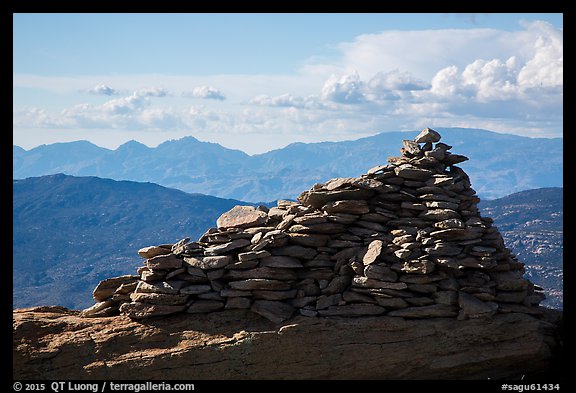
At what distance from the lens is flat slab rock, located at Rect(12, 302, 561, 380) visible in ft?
81.4

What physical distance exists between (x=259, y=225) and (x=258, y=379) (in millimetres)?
6847

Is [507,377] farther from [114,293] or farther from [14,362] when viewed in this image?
[14,362]

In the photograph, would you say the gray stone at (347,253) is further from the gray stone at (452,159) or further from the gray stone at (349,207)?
the gray stone at (452,159)

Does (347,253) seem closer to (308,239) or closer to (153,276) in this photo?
(308,239)

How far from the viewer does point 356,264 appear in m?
25.9

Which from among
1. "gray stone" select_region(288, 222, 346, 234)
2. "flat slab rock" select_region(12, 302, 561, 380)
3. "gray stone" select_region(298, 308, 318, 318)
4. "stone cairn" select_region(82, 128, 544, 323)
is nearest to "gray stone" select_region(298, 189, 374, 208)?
"stone cairn" select_region(82, 128, 544, 323)

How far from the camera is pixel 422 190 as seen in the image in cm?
2739

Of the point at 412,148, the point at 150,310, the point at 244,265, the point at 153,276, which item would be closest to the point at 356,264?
the point at 244,265

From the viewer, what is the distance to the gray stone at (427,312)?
25500 mm

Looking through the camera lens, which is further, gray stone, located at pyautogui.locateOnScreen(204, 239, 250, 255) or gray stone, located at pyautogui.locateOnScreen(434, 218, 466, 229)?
gray stone, located at pyautogui.locateOnScreen(204, 239, 250, 255)

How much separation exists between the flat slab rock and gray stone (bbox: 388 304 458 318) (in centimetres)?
22

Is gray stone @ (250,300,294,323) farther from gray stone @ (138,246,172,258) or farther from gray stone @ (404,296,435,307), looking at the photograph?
gray stone @ (404,296,435,307)
